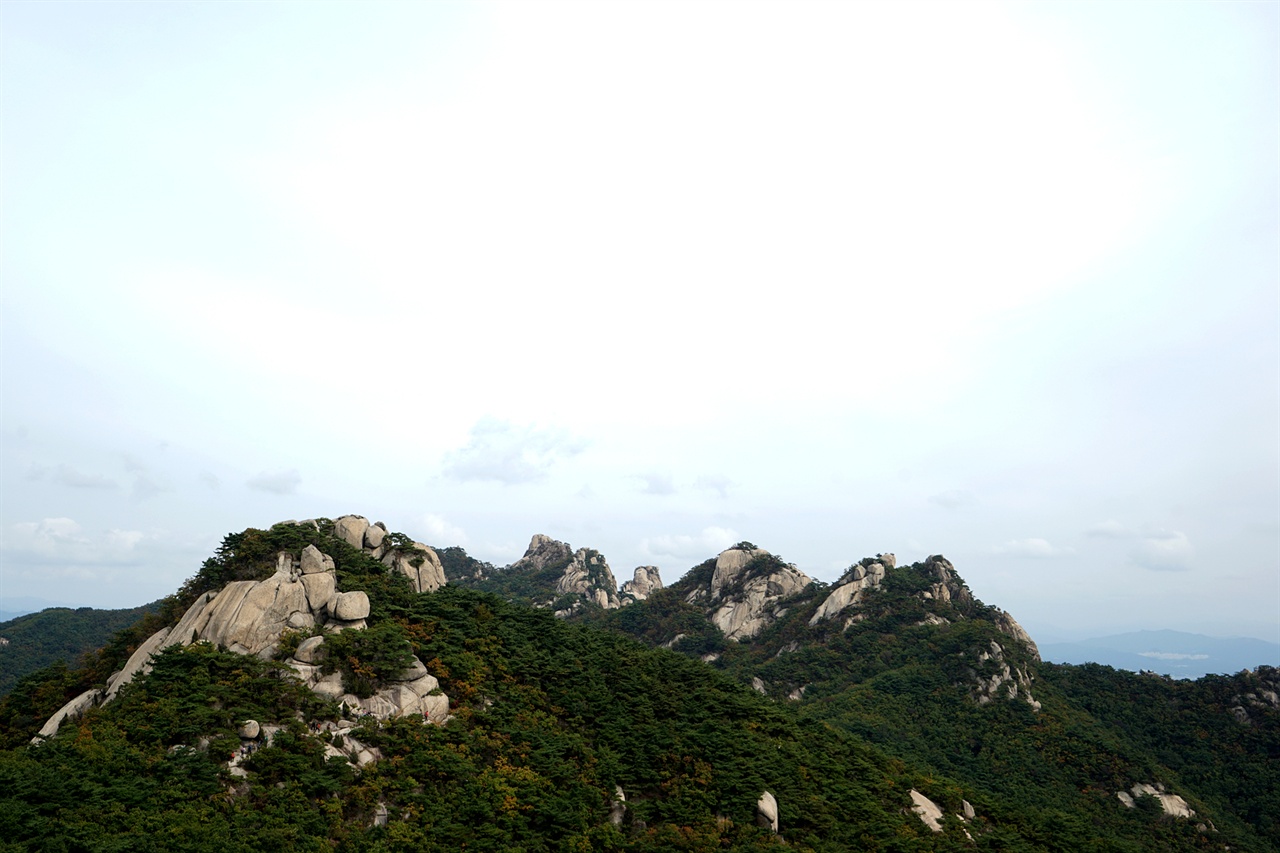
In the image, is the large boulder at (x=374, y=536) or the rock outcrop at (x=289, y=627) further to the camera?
the large boulder at (x=374, y=536)

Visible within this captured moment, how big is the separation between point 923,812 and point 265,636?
101ft

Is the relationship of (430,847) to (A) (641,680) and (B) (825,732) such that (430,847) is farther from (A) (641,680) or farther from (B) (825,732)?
(B) (825,732)

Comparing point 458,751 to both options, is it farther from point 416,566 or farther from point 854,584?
point 854,584

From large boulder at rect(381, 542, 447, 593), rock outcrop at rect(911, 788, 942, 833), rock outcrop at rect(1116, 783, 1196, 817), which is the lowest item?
rock outcrop at rect(1116, 783, 1196, 817)

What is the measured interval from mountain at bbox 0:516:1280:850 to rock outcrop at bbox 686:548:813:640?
114 feet

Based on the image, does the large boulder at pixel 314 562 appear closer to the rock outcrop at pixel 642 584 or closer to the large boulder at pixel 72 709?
the large boulder at pixel 72 709

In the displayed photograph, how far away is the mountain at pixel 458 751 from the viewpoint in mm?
19750

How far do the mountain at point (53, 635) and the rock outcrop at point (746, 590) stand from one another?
70.1 metres

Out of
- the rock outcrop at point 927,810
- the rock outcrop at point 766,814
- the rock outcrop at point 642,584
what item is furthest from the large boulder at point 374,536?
the rock outcrop at point 642,584

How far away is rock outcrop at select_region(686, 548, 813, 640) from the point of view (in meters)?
87.4

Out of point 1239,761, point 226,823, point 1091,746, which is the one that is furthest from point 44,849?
point 1239,761

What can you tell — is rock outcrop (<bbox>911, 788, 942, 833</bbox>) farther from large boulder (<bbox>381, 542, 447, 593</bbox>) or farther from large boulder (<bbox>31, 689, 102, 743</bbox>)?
large boulder (<bbox>31, 689, 102, 743</bbox>)

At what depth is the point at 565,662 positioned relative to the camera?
3259cm

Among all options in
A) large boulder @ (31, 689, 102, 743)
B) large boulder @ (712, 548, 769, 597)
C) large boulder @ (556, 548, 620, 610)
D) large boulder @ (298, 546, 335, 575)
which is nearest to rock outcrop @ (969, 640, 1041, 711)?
large boulder @ (712, 548, 769, 597)
